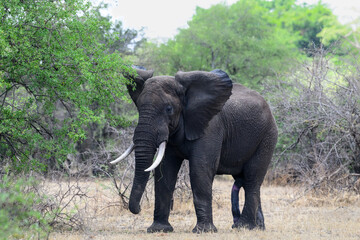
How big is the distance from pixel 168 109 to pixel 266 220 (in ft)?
14.7

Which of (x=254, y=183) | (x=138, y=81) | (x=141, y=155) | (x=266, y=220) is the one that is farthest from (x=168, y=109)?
(x=266, y=220)

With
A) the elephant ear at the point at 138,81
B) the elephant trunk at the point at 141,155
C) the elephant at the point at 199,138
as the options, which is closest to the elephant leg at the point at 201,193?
the elephant at the point at 199,138

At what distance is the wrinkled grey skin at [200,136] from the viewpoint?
880 centimetres

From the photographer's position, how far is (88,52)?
10.2 meters

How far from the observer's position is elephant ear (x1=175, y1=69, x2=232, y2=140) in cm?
927

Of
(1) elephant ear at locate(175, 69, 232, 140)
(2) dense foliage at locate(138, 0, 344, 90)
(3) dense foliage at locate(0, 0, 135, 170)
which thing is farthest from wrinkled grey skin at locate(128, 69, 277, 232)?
(2) dense foliage at locate(138, 0, 344, 90)

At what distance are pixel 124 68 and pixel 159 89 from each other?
95cm

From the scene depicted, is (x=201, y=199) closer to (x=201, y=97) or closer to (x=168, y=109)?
(x=168, y=109)

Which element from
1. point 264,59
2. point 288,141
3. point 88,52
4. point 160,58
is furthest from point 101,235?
point 264,59

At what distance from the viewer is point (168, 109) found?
356 inches

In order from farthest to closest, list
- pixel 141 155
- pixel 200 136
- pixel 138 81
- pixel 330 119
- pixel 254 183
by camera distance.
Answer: pixel 330 119, pixel 254 183, pixel 138 81, pixel 200 136, pixel 141 155

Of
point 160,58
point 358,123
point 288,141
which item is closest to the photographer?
point 358,123

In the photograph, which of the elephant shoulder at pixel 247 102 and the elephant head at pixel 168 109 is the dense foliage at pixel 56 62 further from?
the elephant shoulder at pixel 247 102

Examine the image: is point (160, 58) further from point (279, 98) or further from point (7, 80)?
point (7, 80)
